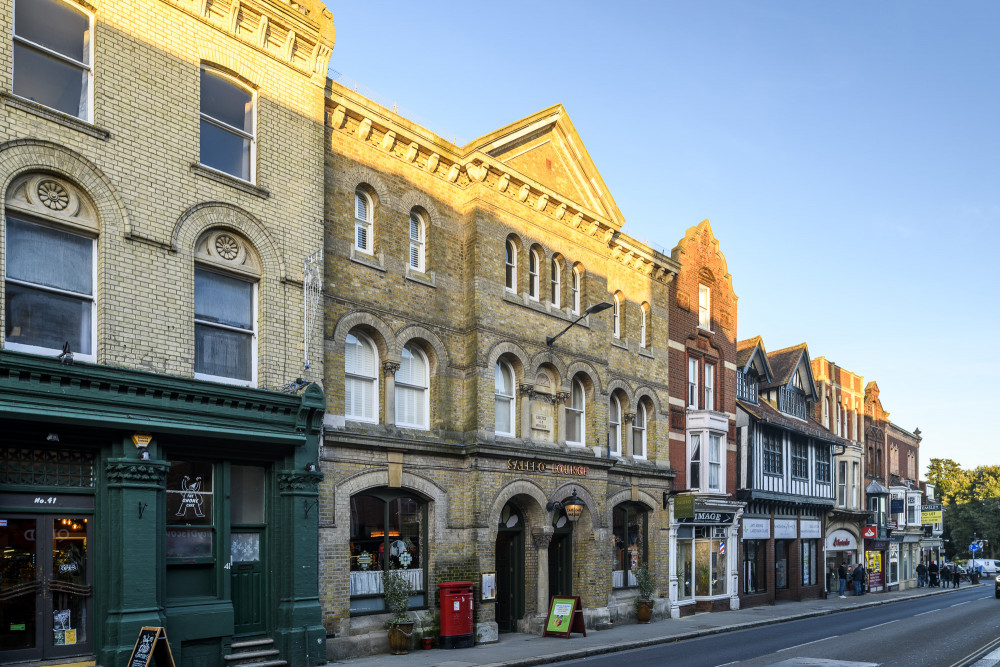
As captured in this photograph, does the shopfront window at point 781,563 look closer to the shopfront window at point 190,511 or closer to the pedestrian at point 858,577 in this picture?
the pedestrian at point 858,577

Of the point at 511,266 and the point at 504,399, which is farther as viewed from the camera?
the point at 511,266

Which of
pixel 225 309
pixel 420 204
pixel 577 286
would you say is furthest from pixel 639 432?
pixel 225 309

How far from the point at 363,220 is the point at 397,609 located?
827 centimetres

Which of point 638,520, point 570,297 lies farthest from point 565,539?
point 570,297

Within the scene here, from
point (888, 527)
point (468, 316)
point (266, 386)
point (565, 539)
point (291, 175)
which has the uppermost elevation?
point (291, 175)

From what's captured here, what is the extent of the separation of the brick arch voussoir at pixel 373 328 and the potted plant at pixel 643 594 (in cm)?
1165

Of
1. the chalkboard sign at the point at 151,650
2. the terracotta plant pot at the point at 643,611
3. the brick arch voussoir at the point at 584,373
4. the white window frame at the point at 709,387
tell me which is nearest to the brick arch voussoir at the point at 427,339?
the brick arch voussoir at the point at 584,373

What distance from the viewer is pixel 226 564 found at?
1527 cm

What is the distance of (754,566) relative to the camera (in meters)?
34.7

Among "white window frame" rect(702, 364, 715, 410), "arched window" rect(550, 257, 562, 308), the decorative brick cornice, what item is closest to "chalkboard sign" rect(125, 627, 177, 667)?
the decorative brick cornice

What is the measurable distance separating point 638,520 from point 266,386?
49.8 feet

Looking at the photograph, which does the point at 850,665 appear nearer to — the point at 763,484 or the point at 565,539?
the point at 565,539

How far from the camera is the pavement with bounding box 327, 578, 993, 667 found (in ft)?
55.6

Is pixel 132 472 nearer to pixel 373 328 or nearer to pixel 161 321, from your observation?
pixel 161 321
